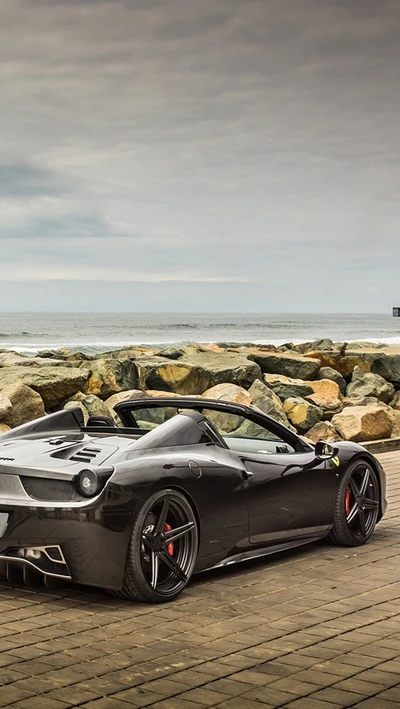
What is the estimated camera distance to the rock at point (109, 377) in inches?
688

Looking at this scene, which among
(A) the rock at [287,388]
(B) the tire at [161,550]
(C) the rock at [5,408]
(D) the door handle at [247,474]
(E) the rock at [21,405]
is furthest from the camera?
(A) the rock at [287,388]

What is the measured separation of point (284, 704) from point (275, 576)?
266cm

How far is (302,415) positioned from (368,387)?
546 cm

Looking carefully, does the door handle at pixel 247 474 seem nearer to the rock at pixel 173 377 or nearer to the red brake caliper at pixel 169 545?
the red brake caliper at pixel 169 545

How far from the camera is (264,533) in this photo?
23.8ft

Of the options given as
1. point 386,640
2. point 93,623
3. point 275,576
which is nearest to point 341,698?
point 386,640

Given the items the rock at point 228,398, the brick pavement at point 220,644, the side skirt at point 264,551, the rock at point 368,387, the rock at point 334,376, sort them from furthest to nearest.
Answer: the rock at point 334,376
the rock at point 368,387
the rock at point 228,398
the side skirt at point 264,551
the brick pavement at point 220,644

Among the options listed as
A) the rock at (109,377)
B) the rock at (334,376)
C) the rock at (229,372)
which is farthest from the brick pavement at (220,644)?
the rock at (334,376)

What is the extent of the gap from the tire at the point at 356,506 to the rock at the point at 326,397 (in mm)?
10582

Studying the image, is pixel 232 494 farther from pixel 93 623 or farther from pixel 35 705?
pixel 35 705

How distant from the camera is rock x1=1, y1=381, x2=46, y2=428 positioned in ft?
43.9

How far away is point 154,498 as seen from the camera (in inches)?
246

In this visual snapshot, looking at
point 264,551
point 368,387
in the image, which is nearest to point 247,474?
point 264,551

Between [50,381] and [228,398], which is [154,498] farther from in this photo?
[228,398]
